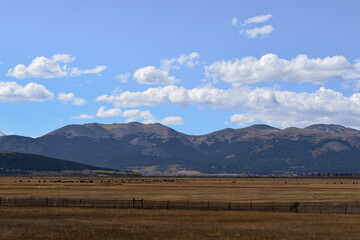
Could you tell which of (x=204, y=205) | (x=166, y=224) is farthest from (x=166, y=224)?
(x=204, y=205)

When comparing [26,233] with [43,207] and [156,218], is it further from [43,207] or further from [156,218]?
[43,207]

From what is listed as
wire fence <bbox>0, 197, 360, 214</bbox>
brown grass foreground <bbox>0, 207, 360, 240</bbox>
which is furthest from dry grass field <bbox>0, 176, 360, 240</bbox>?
wire fence <bbox>0, 197, 360, 214</bbox>

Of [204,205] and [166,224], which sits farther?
[204,205]

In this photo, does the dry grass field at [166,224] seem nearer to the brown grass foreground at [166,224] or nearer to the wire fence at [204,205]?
the brown grass foreground at [166,224]

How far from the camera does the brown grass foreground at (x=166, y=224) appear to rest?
155 ft

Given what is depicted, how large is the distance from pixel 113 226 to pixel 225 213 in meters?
21.4

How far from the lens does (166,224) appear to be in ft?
184

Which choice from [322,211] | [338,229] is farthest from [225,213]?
[338,229]

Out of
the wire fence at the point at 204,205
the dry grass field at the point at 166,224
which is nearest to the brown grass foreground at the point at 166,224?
the dry grass field at the point at 166,224

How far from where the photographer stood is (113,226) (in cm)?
5369

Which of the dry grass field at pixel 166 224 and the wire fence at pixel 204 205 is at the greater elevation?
the wire fence at pixel 204 205

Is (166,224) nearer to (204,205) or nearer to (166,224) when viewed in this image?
(166,224)

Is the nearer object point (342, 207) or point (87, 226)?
point (87, 226)

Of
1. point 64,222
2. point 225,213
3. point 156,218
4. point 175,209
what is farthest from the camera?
point 175,209
